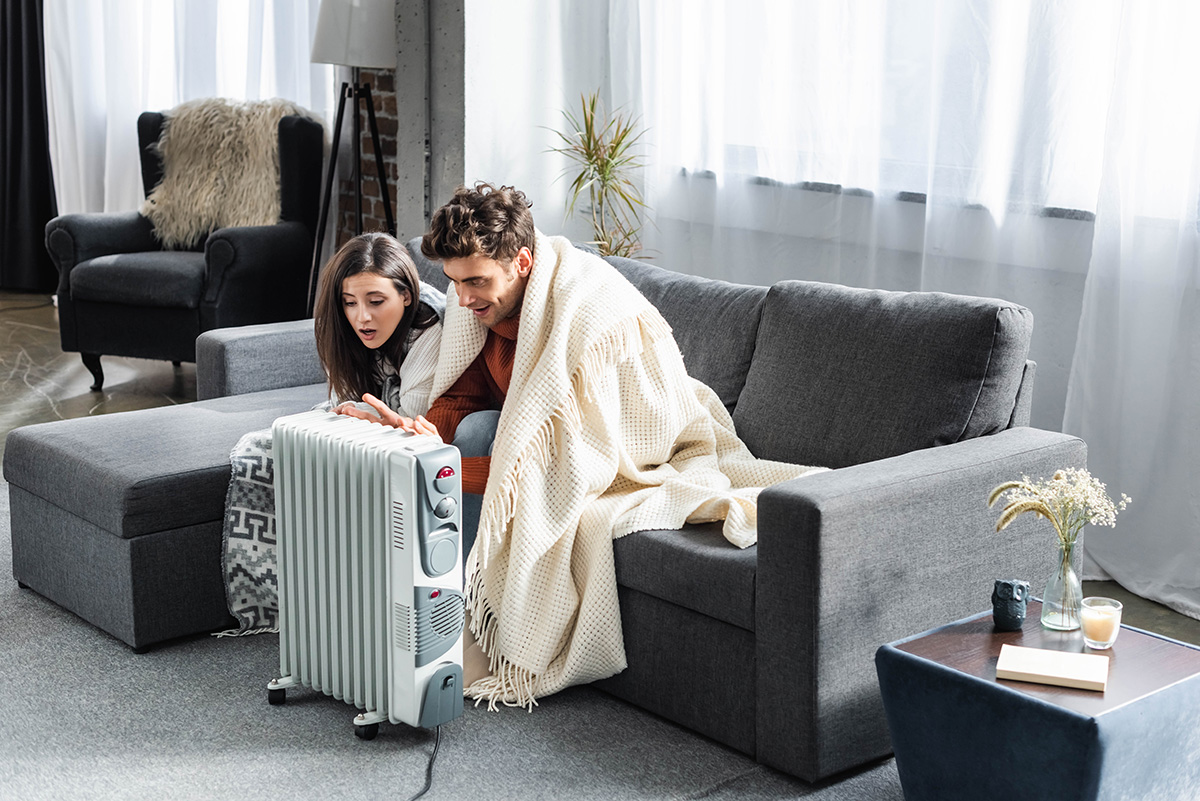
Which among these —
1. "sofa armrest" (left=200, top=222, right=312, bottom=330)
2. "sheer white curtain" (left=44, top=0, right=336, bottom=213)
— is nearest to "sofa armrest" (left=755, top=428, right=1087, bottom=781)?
"sofa armrest" (left=200, top=222, right=312, bottom=330)

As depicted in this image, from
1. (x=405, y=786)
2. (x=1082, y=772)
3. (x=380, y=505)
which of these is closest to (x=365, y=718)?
(x=405, y=786)

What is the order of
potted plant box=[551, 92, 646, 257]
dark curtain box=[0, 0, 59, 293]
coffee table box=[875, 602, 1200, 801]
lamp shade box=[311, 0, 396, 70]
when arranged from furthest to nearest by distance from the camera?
dark curtain box=[0, 0, 59, 293]
lamp shade box=[311, 0, 396, 70]
potted plant box=[551, 92, 646, 257]
coffee table box=[875, 602, 1200, 801]

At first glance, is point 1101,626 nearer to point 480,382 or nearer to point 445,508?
point 445,508

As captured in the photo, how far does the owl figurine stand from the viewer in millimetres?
2006

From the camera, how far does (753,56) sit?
3.76 meters

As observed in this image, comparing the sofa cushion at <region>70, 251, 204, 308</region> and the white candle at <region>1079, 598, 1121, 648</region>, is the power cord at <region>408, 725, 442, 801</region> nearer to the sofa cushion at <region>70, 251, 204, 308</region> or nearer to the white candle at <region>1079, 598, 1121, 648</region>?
the white candle at <region>1079, 598, 1121, 648</region>

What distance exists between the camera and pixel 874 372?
252 centimetres

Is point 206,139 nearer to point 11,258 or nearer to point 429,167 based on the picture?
point 429,167

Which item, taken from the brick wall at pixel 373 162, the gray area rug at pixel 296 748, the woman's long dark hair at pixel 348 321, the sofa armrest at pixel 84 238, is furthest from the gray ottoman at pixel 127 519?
the sofa armrest at pixel 84 238

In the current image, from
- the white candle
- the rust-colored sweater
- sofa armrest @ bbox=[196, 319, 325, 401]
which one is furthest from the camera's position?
sofa armrest @ bbox=[196, 319, 325, 401]

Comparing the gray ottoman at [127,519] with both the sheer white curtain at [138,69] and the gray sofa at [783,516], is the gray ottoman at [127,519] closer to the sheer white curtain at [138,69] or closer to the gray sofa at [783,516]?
the gray sofa at [783,516]

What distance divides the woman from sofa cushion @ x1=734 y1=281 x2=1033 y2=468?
2.34ft

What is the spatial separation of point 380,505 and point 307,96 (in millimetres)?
3812

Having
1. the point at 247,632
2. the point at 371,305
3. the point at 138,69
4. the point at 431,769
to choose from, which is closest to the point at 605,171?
the point at 371,305
